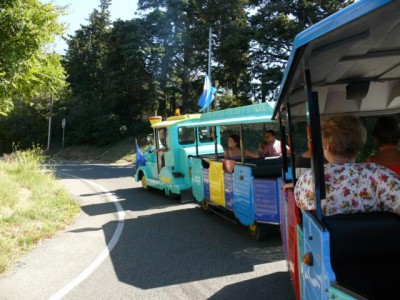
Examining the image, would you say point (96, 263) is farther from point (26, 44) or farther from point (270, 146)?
point (26, 44)

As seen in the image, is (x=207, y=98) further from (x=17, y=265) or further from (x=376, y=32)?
(x=376, y=32)

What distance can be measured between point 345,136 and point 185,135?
28.2ft

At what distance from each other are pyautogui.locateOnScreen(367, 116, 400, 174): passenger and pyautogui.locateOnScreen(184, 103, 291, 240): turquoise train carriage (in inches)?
72.2

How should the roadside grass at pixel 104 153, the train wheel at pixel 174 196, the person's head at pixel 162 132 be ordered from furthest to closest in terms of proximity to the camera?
1. the roadside grass at pixel 104 153
2. the person's head at pixel 162 132
3. the train wheel at pixel 174 196

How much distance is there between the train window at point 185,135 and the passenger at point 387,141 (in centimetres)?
735

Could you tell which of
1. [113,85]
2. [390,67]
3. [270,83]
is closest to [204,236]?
[390,67]

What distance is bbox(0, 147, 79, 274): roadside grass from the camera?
670 centimetres

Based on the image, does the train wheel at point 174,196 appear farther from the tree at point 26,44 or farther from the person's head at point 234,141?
the tree at point 26,44

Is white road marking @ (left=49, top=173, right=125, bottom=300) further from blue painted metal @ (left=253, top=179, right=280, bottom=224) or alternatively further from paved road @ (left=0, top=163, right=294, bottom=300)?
blue painted metal @ (left=253, top=179, right=280, bottom=224)

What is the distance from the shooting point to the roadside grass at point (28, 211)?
670 cm

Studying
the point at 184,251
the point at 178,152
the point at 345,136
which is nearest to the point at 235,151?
the point at 184,251

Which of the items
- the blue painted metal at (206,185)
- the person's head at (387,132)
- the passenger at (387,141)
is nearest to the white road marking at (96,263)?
the blue painted metal at (206,185)

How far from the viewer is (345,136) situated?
287 cm

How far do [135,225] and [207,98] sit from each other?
7.34 meters
